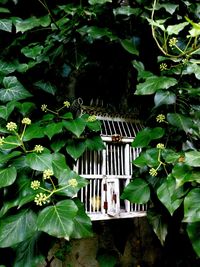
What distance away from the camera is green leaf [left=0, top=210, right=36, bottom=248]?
741 millimetres

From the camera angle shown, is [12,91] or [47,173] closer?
[47,173]

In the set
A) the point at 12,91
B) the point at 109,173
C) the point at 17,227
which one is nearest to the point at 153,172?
the point at 109,173

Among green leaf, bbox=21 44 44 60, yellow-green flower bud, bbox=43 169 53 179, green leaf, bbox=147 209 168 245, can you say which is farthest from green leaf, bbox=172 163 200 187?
green leaf, bbox=21 44 44 60

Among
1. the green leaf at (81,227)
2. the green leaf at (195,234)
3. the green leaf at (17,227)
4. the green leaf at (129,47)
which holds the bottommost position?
the green leaf at (81,227)

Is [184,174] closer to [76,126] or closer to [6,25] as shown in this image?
[76,126]

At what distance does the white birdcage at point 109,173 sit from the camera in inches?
36.7

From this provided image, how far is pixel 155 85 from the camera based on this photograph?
896 mm

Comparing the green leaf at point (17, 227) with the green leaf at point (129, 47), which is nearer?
the green leaf at point (17, 227)

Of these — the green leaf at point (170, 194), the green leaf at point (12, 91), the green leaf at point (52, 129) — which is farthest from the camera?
the green leaf at point (12, 91)

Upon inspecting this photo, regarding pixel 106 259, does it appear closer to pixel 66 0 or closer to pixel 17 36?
pixel 17 36

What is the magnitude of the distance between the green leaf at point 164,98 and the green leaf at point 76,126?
0.26 m

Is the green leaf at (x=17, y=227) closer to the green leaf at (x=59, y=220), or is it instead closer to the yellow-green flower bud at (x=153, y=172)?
the green leaf at (x=59, y=220)

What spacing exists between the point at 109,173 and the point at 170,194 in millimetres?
259

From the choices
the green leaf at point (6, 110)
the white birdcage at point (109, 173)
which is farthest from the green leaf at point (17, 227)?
the green leaf at point (6, 110)
